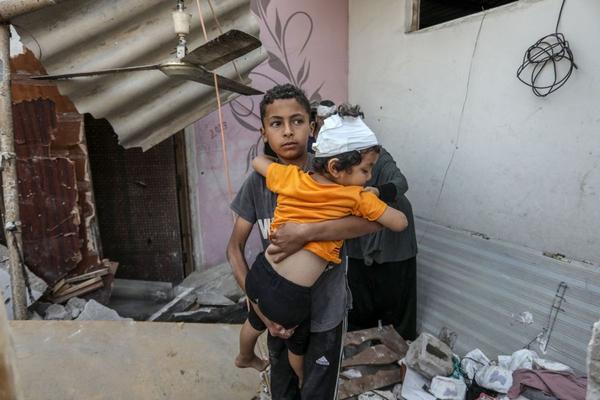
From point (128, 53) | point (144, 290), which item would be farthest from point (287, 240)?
point (144, 290)

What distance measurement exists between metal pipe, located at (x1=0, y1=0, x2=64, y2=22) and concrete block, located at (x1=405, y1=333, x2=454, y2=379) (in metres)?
3.10

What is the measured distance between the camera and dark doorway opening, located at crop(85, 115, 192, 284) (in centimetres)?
385

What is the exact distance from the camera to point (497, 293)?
9.82 feet

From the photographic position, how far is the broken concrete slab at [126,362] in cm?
209

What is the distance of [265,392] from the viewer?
218cm

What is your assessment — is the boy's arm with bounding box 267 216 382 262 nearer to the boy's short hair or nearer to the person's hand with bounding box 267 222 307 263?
the person's hand with bounding box 267 222 307 263

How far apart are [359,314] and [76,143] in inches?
114

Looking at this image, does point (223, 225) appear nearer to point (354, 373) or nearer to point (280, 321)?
point (354, 373)

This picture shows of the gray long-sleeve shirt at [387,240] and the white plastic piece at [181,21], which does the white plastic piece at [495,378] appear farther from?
the white plastic piece at [181,21]

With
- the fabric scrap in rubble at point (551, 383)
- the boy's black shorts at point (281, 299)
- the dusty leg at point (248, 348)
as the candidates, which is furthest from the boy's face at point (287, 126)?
the fabric scrap in rubble at point (551, 383)

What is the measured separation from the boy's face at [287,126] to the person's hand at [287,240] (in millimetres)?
344

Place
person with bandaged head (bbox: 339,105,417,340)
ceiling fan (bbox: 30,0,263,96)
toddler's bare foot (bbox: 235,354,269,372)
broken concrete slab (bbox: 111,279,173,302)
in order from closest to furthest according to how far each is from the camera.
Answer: toddler's bare foot (bbox: 235,354,269,372), ceiling fan (bbox: 30,0,263,96), person with bandaged head (bbox: 339,105,417,340), broken concrete slab (bbox: 111,279,173,302)

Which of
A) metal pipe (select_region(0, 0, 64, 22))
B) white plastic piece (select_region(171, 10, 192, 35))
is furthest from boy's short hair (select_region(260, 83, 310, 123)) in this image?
metal pipe (select_region(0, 0, 64, 22))

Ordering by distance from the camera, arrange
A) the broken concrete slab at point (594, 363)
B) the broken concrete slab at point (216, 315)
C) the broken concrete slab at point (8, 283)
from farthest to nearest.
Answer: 1. the broken concrete slab at point (216, 315)
2. the broken concrete slab at point (8, 283)
3. the broken concrete slab at point (594, 363)
